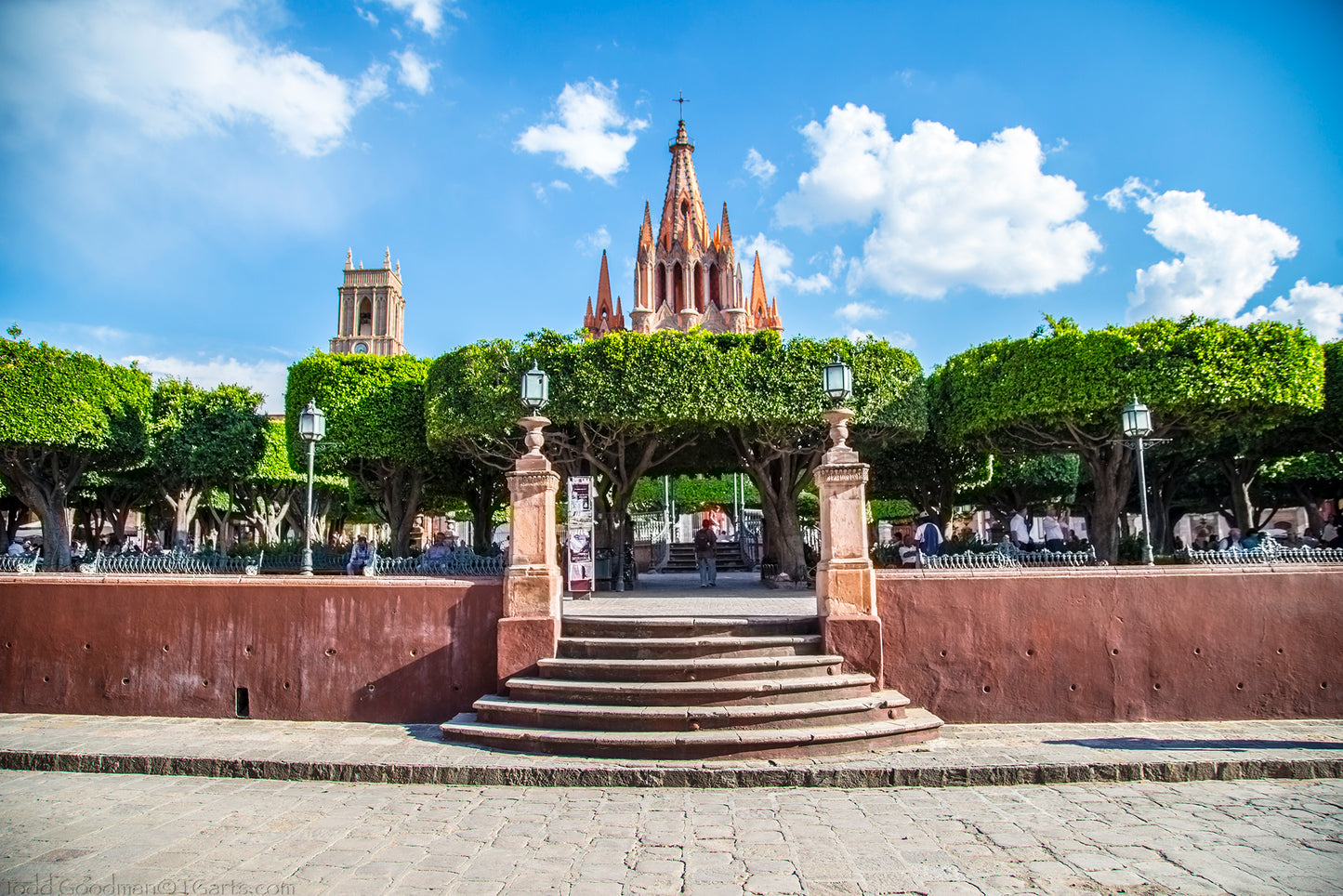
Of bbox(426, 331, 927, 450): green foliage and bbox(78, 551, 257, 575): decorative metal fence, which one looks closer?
bbox(426, 331, 927, 450): green foliage

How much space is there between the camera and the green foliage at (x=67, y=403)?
18.4 m

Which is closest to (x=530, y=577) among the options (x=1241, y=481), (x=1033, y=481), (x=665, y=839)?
(x=665, y=839)

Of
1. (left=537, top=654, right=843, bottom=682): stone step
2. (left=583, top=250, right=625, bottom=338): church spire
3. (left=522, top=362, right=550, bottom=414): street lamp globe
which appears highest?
(left=583, top=250, right=625, bottom=338): church spire

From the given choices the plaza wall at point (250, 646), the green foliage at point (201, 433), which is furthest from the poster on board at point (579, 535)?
the green foliage at point (201, 433)

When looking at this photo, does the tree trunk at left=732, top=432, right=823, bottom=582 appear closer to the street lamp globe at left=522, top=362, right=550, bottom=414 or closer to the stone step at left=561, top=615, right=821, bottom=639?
the street lamp globe at left=522, top=362, right=550, bottom=414

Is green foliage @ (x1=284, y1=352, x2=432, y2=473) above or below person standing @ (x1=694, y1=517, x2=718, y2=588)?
above

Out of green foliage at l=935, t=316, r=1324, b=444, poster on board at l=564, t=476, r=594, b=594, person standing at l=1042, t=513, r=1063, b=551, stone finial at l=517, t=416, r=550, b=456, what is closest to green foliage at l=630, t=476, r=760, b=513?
person standing at l=1042, t=513, r=1063, b=551

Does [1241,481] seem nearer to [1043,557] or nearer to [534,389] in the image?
[1043,557]

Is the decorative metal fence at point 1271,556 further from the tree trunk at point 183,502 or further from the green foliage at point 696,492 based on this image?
the green foliage at point 696,492

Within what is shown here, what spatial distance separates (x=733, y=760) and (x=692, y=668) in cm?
102

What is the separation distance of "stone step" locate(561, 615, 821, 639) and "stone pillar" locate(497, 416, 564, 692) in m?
0.33

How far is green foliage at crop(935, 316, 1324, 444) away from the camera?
15727mm

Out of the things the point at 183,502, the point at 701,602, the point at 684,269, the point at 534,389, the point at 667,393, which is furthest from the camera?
the point at 684,269

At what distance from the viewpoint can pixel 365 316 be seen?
84750mm
